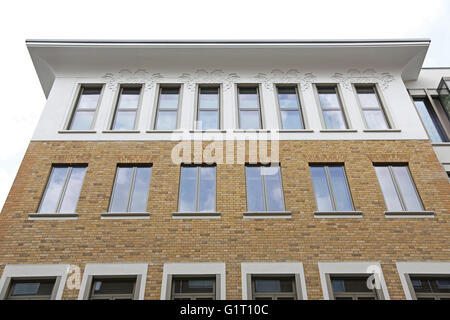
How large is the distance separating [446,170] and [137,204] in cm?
1038

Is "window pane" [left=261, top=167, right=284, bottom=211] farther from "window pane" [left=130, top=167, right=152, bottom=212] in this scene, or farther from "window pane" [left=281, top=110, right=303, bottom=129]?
"window pane" [left=130, top=167, right=152, bottom=212]

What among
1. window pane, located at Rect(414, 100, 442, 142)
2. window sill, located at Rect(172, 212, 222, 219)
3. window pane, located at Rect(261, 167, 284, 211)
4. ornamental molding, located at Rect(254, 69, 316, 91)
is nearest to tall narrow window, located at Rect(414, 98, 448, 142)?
window pane, located at Rect(414, 100, 442, 142)

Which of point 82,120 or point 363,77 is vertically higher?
point 363,77

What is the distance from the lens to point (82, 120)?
1230 centimetres

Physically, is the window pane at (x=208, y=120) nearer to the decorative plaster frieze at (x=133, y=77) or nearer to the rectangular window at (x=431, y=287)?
the decorative plaster frieze at (x=133, y=77)

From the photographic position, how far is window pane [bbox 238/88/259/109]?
42.3ft

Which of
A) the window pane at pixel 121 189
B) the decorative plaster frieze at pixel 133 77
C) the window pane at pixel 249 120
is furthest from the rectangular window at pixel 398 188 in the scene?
the decorative plaster frieze at pixel 133 77

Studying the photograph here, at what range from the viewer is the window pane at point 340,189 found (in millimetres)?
10188

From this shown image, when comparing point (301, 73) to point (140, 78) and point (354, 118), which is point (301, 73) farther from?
point (140, 78)

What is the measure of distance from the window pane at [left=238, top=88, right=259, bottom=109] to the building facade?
0.07 m

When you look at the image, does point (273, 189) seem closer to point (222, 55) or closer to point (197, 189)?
point (197, 189)

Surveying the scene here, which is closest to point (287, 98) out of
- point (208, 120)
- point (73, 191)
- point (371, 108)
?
point (371, 108)

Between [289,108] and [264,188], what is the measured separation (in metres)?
3.79
